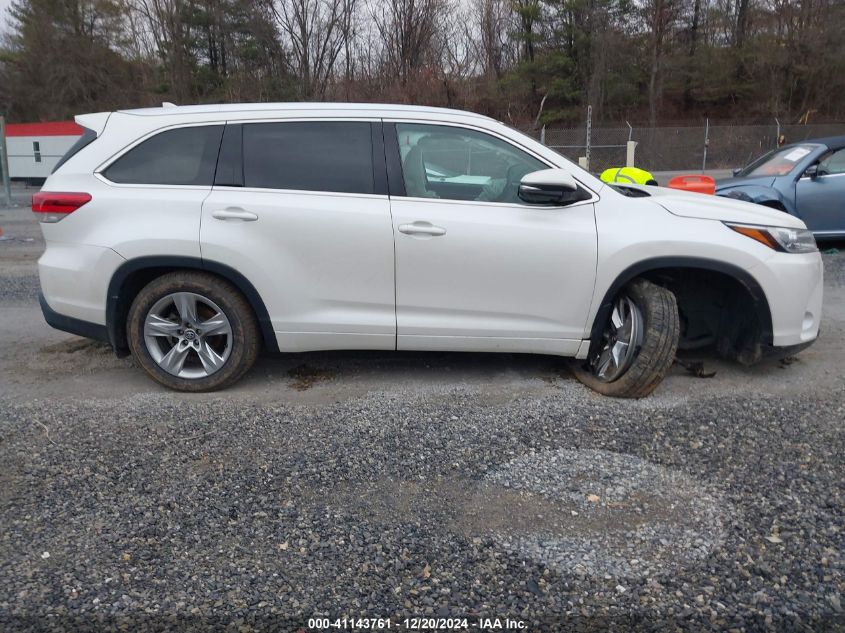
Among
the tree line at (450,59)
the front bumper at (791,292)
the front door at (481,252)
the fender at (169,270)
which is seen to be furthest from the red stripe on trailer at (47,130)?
the front bumper at (791,292)

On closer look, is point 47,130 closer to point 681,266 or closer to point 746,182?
point 746,182

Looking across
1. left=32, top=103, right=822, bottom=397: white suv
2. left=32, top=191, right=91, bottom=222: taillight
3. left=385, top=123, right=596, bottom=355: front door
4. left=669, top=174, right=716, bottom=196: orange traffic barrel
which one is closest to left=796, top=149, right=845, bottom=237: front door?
left=669, top=174, right=716, bottom=196: orange traffic barrel

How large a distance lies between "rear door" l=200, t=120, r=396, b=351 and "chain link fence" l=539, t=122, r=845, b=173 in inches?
923

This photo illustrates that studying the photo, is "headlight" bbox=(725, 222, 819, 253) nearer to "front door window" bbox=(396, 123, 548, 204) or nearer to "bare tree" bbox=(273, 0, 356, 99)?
"front door window" bbox=(396, 123, 548, 204)

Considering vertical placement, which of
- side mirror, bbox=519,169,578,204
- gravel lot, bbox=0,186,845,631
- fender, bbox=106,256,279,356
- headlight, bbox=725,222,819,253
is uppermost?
side mirror, bbox=519,169,578,204

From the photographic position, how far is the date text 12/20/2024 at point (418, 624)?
252 cm

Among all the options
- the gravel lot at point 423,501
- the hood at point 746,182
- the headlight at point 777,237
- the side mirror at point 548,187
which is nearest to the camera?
the gravel lot at point 423,501

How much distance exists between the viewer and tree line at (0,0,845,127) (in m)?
39.1

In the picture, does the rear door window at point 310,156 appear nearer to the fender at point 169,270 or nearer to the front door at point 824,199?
the fender at point 169,270

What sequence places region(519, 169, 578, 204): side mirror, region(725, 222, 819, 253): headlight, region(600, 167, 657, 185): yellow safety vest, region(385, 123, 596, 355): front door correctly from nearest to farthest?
region(519, 169, 578, 204): side mirror < region(385, 123, 596, 355): front door < region(725, 222, 819, 253): headlight < region(600, 167, 657, 185): yellow safety vest

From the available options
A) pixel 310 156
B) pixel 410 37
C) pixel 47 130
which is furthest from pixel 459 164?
pixel 410 37

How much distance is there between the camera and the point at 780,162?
391 inches

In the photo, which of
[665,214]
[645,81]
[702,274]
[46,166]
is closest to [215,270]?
[665,214]

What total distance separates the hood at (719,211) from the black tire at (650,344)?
20.0 inches
